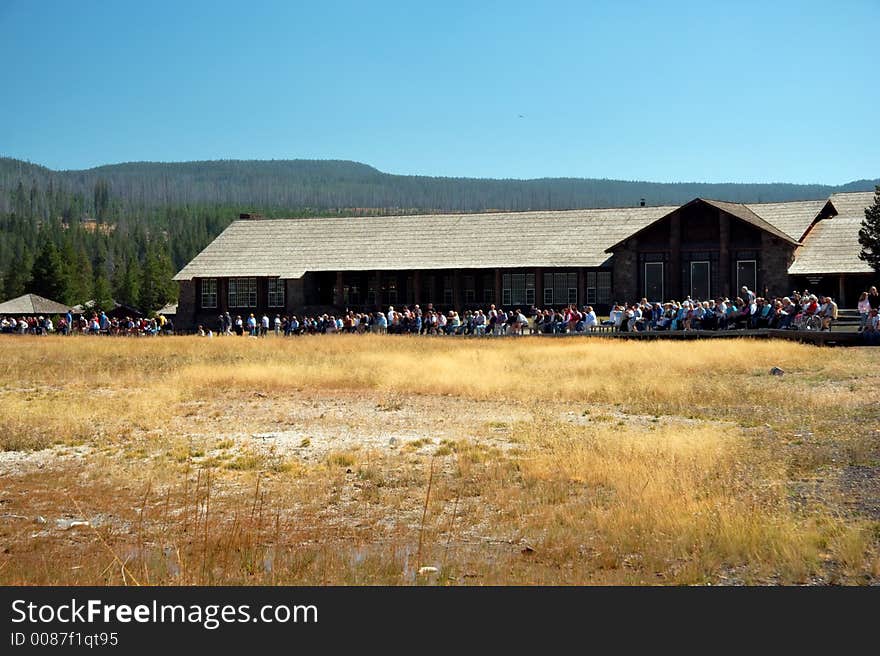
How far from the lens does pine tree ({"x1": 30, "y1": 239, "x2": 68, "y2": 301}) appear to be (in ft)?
→ 377

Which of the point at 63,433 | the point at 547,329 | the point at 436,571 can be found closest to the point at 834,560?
the point at 436,571

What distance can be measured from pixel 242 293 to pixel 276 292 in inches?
75.7

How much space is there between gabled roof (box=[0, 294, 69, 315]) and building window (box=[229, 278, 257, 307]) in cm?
4228

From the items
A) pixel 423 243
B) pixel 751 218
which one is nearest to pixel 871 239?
pixel 751 218

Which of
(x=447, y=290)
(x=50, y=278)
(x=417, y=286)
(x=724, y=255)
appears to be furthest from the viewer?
(x=50, y=278)

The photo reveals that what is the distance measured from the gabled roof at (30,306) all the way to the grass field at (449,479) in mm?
77160

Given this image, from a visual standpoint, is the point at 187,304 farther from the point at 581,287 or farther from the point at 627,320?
the point at 627,320

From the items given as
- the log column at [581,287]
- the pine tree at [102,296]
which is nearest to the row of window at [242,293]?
the log column at [581,287]

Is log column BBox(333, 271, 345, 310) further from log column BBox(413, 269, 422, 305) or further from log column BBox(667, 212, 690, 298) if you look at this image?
log column BBox(667, 212, 690, 298)

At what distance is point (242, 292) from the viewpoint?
6019cm

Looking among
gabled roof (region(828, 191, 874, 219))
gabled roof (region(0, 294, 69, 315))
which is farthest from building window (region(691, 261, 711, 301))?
gabled roof (region(0, 294, 69, 315))

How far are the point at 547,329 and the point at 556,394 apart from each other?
22.6 meters

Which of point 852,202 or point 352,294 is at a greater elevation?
point 852,202

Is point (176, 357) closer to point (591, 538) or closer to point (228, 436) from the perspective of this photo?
point (228, 436)
